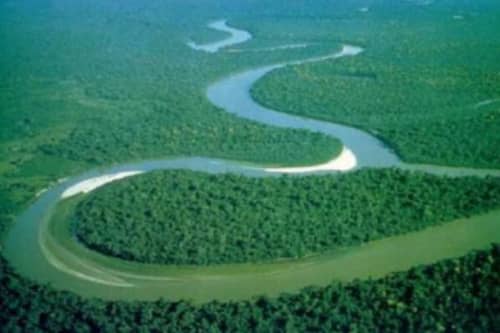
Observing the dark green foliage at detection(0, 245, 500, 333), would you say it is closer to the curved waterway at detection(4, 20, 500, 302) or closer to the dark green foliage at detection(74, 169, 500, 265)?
the curved waterway at detection(4, 20, 500, 302)

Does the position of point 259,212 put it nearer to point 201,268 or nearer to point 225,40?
point 201,268

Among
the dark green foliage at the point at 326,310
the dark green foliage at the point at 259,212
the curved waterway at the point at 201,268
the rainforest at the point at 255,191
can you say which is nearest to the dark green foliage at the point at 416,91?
the rainforest at the point at 255,191

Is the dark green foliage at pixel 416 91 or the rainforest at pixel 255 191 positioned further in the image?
the dark green foliage at pixel 416 91

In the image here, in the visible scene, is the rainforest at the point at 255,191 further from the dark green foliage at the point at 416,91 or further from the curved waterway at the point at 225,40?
the curved waterway at the point at 225,40

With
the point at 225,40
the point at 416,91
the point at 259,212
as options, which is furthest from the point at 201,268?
the point at 225,40

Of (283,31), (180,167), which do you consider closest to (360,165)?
(180,167)
